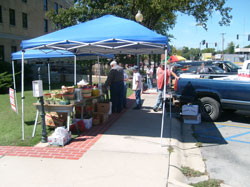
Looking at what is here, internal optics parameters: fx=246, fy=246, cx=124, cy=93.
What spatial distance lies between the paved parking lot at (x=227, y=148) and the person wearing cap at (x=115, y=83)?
2896mm

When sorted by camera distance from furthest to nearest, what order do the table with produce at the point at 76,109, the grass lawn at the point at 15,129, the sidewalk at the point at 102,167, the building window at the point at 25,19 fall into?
the building window at the point at 25,19 → the table with produce at the point at 76,109 → the grass lawn at the point at 15,129 → the sidewalk at the point at 102,167

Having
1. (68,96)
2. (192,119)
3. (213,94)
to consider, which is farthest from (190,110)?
(68,96)

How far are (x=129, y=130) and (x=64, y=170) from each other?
2887 millimetres

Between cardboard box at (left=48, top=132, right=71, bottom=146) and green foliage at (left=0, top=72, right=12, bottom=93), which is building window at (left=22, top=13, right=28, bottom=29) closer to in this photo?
green foliage at (left=0, top=72, right=12, bottom=93)

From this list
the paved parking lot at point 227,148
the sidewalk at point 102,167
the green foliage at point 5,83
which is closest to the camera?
the sidewalk at point 102,167

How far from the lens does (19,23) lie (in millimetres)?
30172

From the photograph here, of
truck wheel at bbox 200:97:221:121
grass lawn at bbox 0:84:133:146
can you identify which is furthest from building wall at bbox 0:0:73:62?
truck wheel at bbox 200:97:221:121

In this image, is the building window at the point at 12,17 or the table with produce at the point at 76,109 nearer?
the table with produce at the point at 76,109

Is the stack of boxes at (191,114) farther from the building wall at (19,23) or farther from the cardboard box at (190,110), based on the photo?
the building wall at (19,23)

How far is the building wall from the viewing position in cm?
2772

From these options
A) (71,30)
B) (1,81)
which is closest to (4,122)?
(71,30)

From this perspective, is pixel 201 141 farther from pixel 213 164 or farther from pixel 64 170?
pixel 64 170

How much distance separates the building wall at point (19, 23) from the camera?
2772 cm

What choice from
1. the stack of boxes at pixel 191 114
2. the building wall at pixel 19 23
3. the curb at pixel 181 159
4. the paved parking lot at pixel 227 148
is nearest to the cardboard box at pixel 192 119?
the stack of boxes at pixel 191 114
